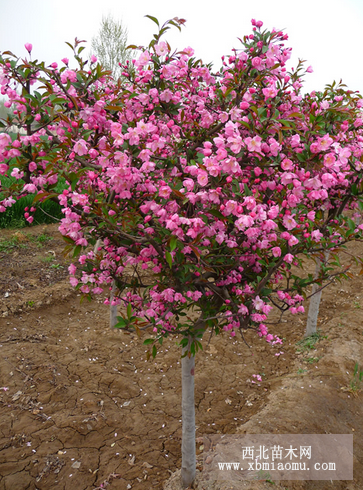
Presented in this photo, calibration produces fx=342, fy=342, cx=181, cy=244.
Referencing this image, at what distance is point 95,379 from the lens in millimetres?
4027

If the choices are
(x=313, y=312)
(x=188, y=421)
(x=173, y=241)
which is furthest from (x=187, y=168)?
(x=313, y=312)

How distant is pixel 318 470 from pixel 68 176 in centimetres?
308

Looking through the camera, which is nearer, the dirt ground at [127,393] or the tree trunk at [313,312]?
the dirt ground at [127,393]

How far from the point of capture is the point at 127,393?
3.84 metres

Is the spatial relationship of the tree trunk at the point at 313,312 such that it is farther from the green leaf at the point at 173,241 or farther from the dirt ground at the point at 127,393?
the green leaf at the point at 173,241

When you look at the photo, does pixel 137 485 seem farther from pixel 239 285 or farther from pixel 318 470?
pixel 239 285

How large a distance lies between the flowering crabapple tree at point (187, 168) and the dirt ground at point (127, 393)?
5.51ft

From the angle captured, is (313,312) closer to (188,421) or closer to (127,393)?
(127,393)

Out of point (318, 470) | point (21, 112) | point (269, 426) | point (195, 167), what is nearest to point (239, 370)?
point (269, 426)

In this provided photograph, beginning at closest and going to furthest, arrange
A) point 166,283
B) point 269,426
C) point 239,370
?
1. point 166,283
2. point 269,426
3. point 239,370

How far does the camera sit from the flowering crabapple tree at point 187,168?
1596 millimetres

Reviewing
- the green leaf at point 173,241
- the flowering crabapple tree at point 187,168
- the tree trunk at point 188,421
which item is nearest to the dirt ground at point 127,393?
the tree trunk at point 188,421

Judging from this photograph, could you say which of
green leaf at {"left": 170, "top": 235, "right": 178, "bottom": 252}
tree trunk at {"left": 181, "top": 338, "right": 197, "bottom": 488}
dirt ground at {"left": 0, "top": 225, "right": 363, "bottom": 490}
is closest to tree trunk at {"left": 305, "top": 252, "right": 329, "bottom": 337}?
dirt ground at {"left": 0, "top": 225, "right": 363, "bottom": 490}

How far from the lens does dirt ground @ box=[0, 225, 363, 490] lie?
2.93 m
